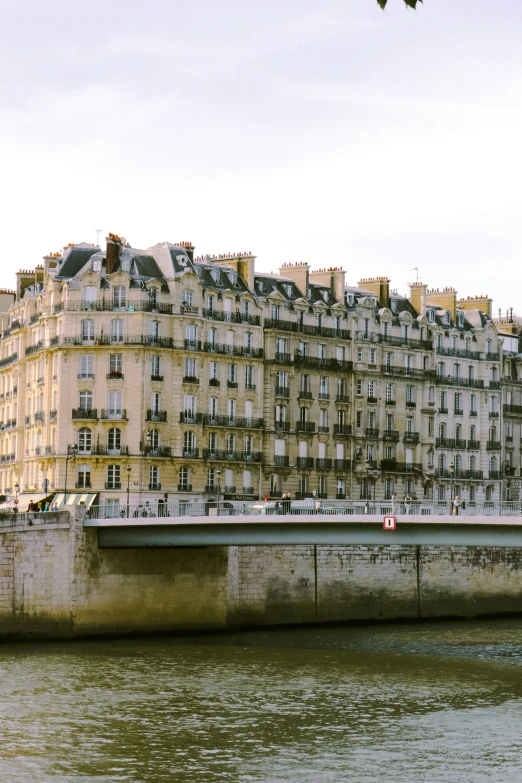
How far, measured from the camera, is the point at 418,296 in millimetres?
104688

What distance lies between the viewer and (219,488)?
297 ft

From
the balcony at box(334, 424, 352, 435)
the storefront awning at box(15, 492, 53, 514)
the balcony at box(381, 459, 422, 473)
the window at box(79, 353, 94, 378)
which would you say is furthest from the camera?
the balcony at box(381, 459, 422, 473)

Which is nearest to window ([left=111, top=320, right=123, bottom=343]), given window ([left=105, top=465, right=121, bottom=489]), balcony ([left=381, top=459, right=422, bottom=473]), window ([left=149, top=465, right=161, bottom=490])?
window ([left=105, top=465, right=121, bottom=489])

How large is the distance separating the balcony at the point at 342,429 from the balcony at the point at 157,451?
41.7 feet

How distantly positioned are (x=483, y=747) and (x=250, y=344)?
52.6m

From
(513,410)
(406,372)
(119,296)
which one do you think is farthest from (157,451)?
(513,410)

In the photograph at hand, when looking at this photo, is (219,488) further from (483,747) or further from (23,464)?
(483,747)

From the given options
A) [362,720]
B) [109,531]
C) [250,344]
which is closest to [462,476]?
[250,344]

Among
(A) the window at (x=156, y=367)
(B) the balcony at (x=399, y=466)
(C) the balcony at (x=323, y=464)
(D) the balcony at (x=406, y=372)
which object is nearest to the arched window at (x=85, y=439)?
(A) the window at (x=156, y=367)

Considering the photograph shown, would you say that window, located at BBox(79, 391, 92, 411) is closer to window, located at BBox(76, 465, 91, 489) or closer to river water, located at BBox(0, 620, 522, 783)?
window, located at BBox(76, 465, 91, 489)

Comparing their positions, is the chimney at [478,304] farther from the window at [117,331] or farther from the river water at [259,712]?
the river water at [259,712]

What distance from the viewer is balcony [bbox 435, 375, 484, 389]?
104 meters

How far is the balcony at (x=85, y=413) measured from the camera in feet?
285

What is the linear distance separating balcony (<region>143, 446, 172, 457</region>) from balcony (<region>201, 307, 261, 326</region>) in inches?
309
